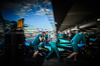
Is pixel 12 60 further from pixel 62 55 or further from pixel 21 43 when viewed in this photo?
pixel 62 55

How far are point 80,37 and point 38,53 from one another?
8.75 feet

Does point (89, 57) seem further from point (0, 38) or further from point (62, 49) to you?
point (0, 38)

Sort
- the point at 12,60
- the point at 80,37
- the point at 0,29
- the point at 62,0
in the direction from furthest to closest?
the point at 62,0, the point at 80,37, the point at 0,29, the point at 12,60

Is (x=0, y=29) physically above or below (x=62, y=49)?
above

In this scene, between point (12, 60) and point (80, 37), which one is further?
point (80, 37)

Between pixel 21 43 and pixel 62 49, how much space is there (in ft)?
8.29

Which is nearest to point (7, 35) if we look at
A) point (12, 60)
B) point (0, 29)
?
point (12, 60)

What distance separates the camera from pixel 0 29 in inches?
97.8

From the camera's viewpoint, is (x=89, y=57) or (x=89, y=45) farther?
(x=89, y=45)

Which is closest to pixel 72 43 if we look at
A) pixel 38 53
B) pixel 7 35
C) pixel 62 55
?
pixel 62 55

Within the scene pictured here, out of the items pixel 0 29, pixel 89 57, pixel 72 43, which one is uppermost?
pixel 0 29

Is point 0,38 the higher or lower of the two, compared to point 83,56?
higher

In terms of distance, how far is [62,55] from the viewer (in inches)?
151

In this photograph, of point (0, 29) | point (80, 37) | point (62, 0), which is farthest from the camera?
point (62, 0)
